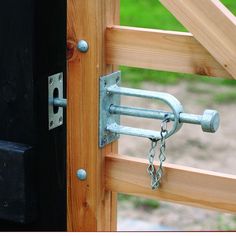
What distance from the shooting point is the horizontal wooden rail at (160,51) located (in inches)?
81.2

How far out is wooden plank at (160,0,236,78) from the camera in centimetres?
199

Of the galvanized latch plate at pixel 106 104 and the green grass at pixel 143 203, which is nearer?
the galvanized latch plate at pixel 106 104

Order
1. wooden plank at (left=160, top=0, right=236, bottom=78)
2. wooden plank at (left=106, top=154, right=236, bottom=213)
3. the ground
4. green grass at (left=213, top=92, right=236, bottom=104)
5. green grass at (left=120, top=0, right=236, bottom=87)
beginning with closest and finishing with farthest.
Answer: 1. wooden plank at (left=160, top=0, right=236, bottom=78)
2. wooden plank at (left=106, top=154, right=236, bottom=213)
3. the ground
4. green grass at (left=213, top=92, right=236, bottom=104)
5. green grass at (left=120, top=0, right=236, bottom=87)

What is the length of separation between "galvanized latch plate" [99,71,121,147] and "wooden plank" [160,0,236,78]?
282 mm

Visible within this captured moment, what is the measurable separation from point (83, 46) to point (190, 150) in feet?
11.6

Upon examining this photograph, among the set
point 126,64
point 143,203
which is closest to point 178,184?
point 126,64

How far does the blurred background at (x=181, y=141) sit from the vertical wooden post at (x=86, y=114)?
2.42 m

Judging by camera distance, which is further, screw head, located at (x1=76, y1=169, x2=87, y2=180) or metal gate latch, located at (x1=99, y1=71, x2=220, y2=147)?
screw head, located at (x1=76, y1=169, x2=87, y2=180)

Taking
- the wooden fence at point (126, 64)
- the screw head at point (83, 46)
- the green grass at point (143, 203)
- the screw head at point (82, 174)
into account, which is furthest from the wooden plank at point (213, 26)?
the green grass at point (143, 203)
